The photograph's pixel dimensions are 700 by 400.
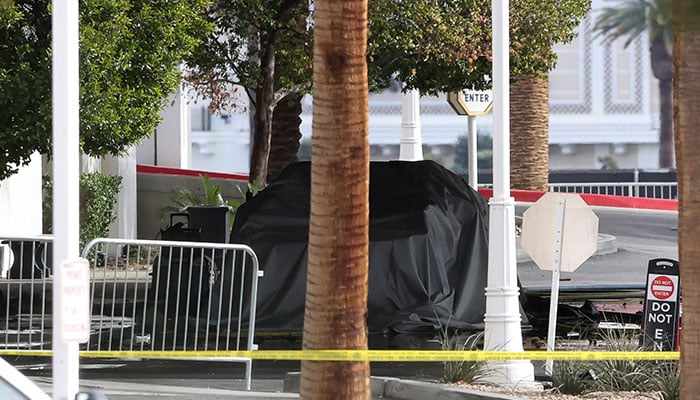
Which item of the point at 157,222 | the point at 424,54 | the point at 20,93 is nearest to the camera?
the point at 20,93

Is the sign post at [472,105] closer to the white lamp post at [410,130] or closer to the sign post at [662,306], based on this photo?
the white lamp post at [410,130]

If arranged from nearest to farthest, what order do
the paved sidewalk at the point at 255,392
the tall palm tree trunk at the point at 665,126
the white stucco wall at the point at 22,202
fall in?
the paved sidewalk at the point at 255,392 → the white stucco wall at the point at 22,202 → the tall palm tree trunk at the point at 665,126

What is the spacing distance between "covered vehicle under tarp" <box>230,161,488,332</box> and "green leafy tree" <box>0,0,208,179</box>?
1625 mm

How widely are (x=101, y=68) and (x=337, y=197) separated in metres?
7.15

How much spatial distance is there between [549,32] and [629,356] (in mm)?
9529

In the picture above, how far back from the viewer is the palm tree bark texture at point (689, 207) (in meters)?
6.52

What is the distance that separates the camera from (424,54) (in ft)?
57.0

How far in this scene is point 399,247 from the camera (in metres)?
13.8

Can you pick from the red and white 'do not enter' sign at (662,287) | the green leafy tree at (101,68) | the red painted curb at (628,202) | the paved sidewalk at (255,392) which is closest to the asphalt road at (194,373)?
the paved sidewalk at (255,392)

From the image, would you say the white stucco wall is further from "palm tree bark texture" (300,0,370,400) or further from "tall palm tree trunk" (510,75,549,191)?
"tall palm tree trunk" (510,75,549,191)

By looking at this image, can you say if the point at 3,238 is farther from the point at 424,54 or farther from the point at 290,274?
the point at 424,54

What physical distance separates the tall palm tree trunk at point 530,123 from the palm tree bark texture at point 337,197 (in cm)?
2074

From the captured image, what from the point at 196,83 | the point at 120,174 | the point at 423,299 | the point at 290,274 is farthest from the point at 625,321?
the point at 120,174

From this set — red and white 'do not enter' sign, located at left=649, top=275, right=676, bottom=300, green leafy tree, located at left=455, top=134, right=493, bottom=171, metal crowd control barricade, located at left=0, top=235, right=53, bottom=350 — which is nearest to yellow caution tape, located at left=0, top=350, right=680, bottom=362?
red and white 'do not enter' sign, located at left=649, top=275, right=676, bottom=300
